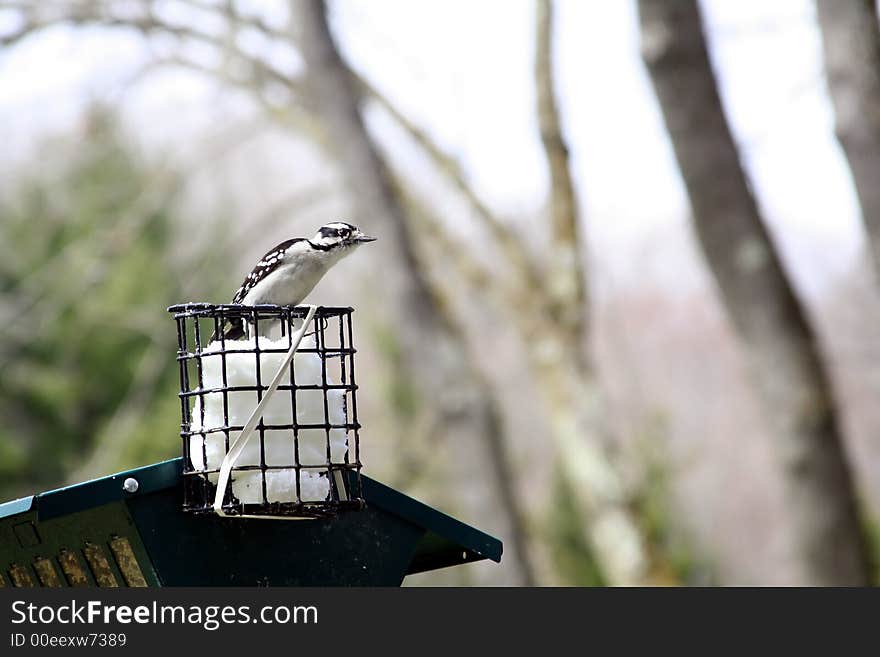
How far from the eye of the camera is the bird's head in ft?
11.8

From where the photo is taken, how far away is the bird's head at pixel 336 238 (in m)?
3.61

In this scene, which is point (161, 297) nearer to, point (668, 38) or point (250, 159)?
point (250, 159)

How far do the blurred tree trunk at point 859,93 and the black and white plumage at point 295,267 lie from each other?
8.81ft

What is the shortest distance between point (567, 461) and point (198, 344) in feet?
22.8

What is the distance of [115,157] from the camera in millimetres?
16641

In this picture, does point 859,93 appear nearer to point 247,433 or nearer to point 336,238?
point 336,238

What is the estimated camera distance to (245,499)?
9.77 feet

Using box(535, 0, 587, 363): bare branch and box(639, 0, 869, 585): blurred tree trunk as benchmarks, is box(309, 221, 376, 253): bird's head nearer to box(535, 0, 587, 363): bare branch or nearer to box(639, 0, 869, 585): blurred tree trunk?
box(639, 0, 869, 585): blurred tree trunk

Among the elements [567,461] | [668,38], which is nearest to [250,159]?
[567,461]

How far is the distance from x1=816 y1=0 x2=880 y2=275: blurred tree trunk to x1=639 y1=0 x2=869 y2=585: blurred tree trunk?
1.29 m

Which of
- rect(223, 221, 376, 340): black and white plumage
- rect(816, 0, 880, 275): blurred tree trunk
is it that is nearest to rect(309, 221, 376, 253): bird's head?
rect(223, 221, 376, 340): black and white plumage

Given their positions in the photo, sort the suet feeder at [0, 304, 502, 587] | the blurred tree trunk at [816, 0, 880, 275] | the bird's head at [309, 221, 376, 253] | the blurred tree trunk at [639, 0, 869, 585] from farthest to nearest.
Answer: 1. the blurred tree trunk at [639, 0, 869, 585]
2. the blurred tree trunk at [816, 0, 880, 275]
3. the bird's head at [309, 221, 376, 253]
4. the suet feeder at [0, 304, 502, 587]

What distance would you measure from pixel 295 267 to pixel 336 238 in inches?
7.1

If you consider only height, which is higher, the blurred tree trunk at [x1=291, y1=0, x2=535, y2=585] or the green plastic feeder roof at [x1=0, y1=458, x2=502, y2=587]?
the blurred tree trunk at [x1=291, y1=0, x2=535, y2=585]
